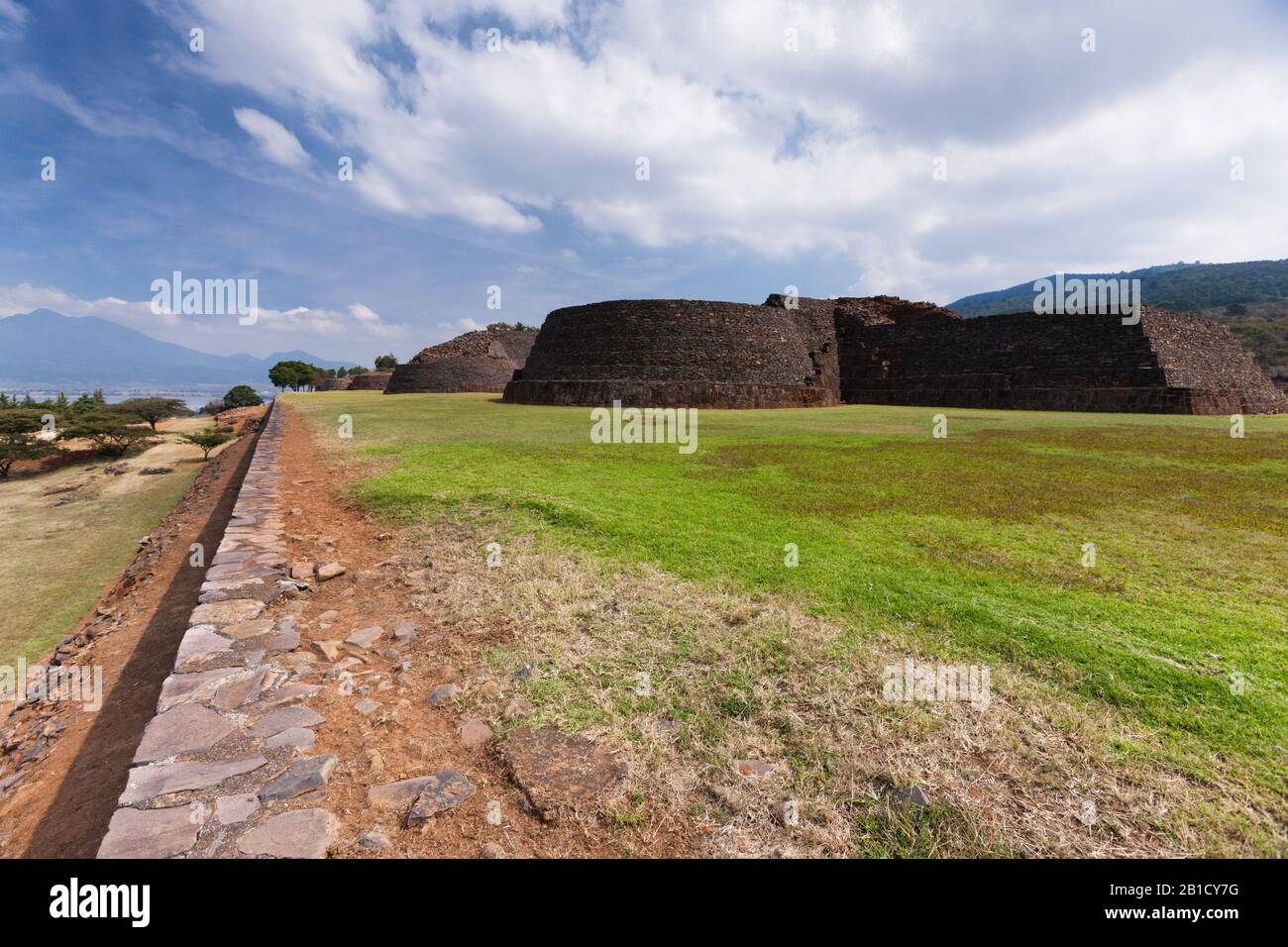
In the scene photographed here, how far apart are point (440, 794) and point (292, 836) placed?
17.4 inches

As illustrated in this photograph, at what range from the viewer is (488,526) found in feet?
16.2

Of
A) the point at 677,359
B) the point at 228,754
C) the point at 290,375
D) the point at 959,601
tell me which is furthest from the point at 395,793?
the point at 290,375

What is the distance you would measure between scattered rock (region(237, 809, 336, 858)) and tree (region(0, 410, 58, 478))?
24061 millimetres

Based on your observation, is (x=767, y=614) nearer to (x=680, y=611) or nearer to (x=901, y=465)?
(x=680, y=611)

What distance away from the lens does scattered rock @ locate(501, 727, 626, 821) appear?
6.15 ft

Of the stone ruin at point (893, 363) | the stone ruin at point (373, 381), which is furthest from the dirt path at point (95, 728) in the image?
the stone ruin at point (373, 381)

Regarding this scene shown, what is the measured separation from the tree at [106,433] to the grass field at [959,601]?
20.6 metres

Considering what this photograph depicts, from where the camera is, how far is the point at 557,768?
203 cm

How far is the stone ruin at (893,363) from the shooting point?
20359 mm

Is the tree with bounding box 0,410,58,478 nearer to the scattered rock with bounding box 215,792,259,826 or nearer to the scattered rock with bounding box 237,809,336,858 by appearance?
the scattered rock with bounding box 215,792,259,826

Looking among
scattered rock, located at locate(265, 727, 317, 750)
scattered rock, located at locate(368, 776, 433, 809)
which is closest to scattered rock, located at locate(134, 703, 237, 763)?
scattered rock, located at locate(265, 727, 317, 750)

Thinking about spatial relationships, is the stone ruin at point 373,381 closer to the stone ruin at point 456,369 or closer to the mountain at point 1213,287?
the stone ruin at point 456,369
